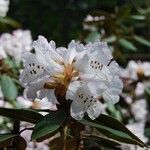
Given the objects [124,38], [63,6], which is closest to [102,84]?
[124,38]

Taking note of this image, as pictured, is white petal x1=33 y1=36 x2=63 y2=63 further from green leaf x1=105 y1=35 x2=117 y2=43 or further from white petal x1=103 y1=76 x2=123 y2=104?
green leaf x1=105 y1=35 x2=117 y2=43

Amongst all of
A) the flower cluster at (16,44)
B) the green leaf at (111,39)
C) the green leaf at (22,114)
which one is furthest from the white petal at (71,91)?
Result: the green leaf at (111,39)

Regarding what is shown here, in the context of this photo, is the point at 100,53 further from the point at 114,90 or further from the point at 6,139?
the point at 6,139

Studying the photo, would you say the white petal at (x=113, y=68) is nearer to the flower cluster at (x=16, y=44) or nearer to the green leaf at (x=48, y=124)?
the green leaf at (x=48, y=124)

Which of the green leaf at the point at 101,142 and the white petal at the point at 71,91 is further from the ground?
the white petal at the point at 71,91

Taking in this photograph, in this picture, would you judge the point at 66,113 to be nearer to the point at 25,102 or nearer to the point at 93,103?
the point at 93,103
